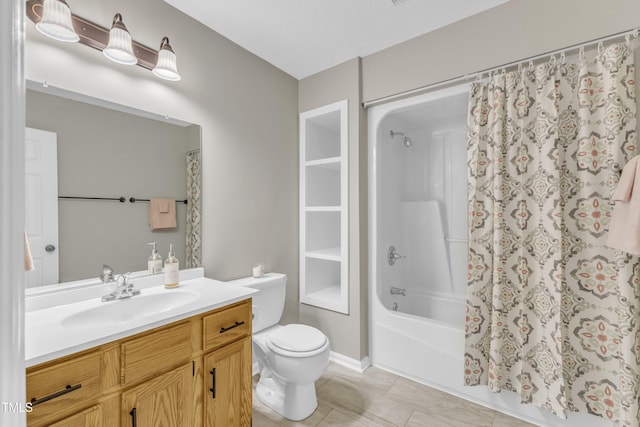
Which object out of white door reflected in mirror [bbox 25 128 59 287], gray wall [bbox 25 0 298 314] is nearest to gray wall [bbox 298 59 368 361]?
gray wall [bbox 25 0 298 314]

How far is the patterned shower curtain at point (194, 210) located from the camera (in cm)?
185

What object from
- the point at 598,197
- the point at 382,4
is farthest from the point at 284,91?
the point at 598,197

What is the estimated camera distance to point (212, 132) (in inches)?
78.2

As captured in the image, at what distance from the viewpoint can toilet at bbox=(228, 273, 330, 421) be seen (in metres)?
1.68

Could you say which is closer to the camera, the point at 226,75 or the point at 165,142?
the point at 165,142

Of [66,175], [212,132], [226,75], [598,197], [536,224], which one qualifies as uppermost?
[226,75]

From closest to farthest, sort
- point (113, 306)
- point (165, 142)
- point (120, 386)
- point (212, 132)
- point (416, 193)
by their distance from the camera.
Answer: point (120, 386) → point (113, 306) → point (165, 142) → point (212, 132) → point (416, 193)

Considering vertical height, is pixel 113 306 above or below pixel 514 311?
above

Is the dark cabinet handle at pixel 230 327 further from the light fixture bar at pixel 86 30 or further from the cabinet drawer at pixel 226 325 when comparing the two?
the light fixture bar at pixel 86 30

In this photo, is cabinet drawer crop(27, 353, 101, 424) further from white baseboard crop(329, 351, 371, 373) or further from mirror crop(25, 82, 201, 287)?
white baseboard crop(329, 351, 371, 373)

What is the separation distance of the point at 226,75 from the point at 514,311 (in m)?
2.45

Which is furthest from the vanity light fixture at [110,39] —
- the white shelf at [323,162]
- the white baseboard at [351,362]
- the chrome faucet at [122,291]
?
the white baseboard at [351,362]

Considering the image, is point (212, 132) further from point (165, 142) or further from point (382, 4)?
point (382, 4)

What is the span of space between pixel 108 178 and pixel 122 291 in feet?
1.94
